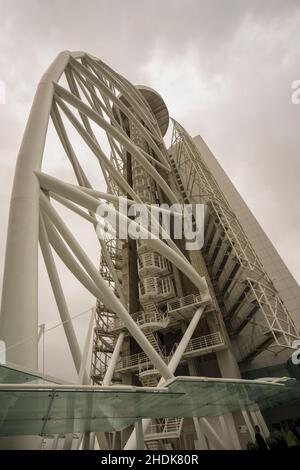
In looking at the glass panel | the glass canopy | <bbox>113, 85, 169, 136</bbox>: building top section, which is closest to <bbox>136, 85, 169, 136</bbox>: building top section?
<bbox>113, 85, 169, 136</bbox>: building top section

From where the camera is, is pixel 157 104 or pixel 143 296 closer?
pixel 143 296

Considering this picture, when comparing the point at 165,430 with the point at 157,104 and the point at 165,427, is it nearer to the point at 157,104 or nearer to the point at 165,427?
the point at 165,427

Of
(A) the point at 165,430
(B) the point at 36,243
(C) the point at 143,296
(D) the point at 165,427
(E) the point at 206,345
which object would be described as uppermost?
(C) the point at 143,296

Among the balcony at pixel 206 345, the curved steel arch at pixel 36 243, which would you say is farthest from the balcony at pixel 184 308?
the curved steel arch at pixel 36 243

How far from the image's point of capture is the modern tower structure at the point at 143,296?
7340mm

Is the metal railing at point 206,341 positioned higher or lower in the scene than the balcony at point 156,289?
lower

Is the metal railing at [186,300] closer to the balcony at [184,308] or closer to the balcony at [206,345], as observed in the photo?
the balcony at [184,308]

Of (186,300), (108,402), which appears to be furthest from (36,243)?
(186,300)

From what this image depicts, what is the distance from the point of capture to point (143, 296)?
91.2 ft

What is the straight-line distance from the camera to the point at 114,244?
43.2 metres

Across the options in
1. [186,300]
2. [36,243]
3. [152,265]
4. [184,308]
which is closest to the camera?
[36,243]

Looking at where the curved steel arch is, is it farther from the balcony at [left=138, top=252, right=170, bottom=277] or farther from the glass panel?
the balcony at [left=138, top=252, right=170, bottom=277]

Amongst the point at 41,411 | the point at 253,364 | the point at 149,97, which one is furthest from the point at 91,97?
the point at 149,97

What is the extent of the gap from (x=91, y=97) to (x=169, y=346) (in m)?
25.9
